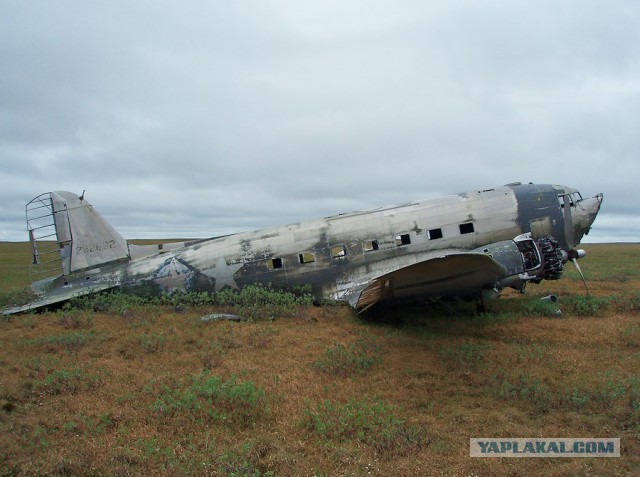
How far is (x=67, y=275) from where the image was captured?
42.4ft

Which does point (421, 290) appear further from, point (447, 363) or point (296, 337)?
point (296, 337)

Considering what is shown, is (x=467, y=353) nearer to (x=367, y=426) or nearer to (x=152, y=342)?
(x=367, y=426)

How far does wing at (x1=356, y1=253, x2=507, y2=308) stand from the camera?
28.5 ft

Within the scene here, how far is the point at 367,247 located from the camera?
12320 mm

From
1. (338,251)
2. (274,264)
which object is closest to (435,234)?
(338,251)

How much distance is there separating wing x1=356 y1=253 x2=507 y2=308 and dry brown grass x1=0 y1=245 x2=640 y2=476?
101cm

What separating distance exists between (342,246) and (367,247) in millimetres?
767

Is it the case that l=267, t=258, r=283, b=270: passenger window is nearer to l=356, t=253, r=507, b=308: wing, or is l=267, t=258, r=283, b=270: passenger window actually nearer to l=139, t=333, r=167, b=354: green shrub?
l=356, t=253, r=507, b=308: wing

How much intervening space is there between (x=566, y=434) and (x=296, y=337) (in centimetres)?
583

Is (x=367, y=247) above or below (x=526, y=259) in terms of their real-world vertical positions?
above

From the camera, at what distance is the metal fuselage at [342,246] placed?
12.1 m

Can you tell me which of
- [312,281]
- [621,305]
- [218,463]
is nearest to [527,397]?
[218,463]

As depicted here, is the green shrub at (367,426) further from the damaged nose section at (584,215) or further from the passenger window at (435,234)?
the damaged nose section at (584,215)

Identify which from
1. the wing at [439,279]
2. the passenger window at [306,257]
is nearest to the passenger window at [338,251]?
the passenger window at [306,257]
